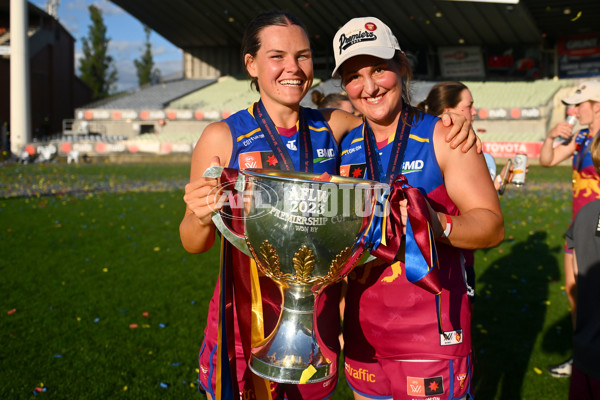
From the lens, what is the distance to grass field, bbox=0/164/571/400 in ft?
12.0

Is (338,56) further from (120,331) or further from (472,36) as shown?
(472,36)

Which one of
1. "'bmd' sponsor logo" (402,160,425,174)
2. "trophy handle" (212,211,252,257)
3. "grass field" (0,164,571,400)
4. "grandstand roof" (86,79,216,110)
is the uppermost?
"grandstand roof" (86,79,216,110)

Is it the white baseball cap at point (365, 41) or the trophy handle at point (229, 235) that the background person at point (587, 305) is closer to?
the white baseball cap at point (365, 41)

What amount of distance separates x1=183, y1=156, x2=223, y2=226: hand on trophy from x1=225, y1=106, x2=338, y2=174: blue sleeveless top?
44cm

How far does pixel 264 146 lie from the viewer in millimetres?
2059

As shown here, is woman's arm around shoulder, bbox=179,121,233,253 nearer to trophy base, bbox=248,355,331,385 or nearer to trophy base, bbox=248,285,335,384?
trophy base, bbox=248,285,335,384

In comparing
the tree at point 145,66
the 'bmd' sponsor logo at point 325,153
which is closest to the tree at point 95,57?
the tree at point 145,66

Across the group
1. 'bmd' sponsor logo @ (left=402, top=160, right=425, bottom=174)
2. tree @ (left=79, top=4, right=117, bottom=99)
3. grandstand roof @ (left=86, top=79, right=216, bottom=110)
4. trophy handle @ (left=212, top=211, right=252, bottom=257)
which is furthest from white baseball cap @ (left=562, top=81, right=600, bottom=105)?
tree @ (left=79, top=4, right=117, bottom=99)

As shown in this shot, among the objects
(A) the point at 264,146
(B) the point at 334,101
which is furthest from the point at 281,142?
(B) the point at 334,101

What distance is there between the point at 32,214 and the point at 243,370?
9349 millimetres

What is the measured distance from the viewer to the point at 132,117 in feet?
100

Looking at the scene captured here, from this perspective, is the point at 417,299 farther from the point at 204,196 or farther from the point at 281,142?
the point at 204,196

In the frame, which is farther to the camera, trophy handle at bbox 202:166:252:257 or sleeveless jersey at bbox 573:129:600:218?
sleeveless jersey at bbox 573:129:600:218

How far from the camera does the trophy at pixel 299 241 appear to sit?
139cm
